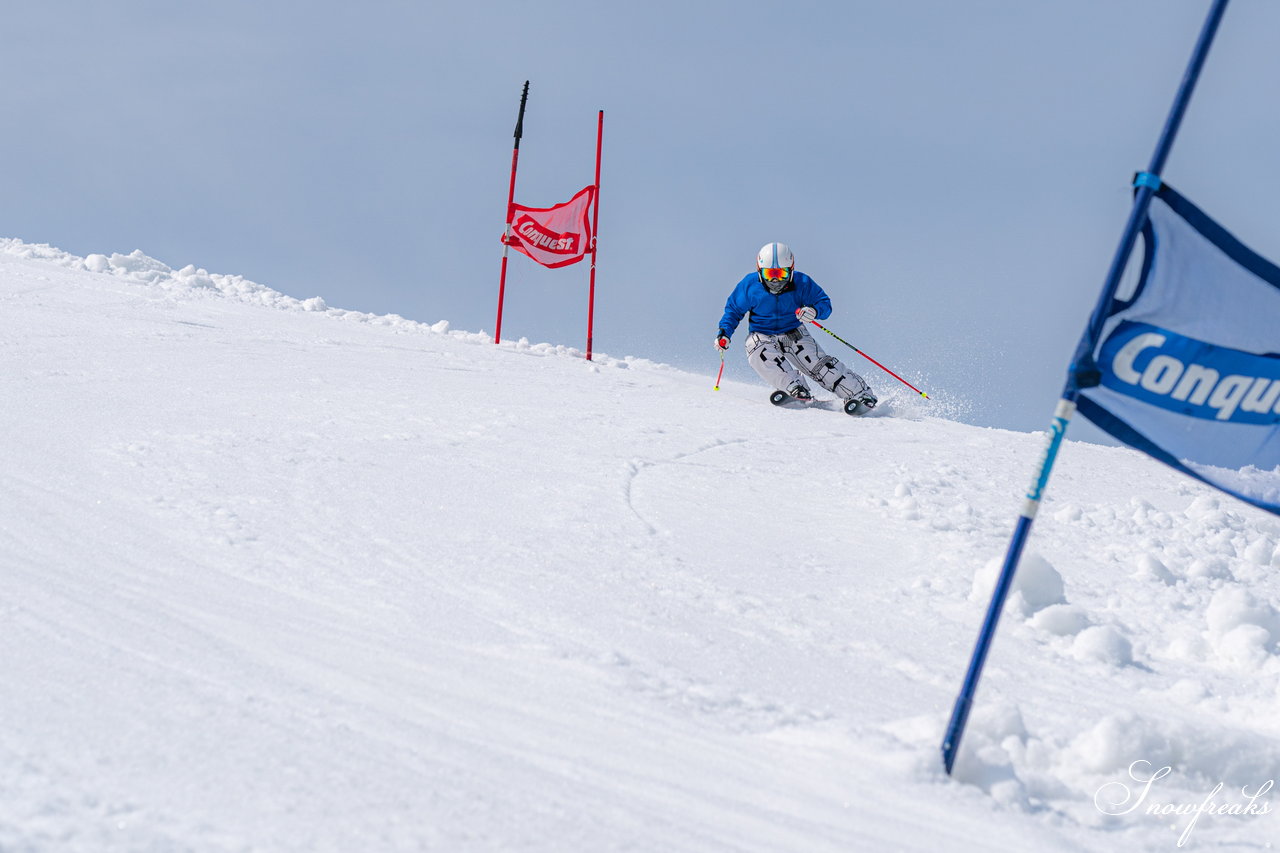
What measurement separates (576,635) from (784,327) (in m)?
7.55

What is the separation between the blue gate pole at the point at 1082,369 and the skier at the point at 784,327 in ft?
24.3

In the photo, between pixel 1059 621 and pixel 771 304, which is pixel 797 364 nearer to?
pixel 771 304

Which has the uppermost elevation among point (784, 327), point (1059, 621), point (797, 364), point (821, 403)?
point (1059, 621)

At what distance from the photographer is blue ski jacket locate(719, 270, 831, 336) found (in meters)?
10.7

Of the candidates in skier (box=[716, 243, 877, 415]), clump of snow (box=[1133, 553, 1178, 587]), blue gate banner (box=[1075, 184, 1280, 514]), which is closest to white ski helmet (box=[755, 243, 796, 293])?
skier (box=[716, 243, 877, 415])

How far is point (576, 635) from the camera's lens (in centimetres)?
360

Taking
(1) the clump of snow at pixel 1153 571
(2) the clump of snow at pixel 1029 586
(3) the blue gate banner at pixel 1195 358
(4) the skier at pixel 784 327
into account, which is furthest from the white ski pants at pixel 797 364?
(3) the blue gate banner at pixel 1195 358

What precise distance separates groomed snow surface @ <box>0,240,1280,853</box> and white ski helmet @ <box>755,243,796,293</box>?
3.13 metres

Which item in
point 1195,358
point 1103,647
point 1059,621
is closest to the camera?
point 1195,358

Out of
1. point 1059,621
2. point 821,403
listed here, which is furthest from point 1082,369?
point 821,403

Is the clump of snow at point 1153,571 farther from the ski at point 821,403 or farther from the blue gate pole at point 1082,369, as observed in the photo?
the ski at point 821,403

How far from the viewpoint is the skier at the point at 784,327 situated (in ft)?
34.1

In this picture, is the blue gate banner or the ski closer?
the blue gate banner

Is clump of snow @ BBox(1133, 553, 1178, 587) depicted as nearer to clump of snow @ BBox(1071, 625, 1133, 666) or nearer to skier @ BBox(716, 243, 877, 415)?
clump of snow @ BBox(1071, 625, 1133, 666)
